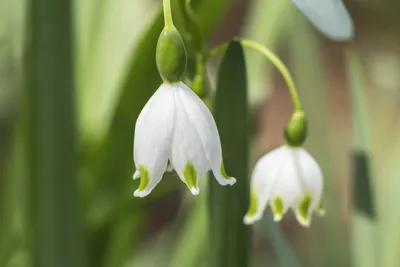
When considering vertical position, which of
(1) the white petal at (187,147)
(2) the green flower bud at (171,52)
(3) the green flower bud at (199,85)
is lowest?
(1) the white petal at (187,147)

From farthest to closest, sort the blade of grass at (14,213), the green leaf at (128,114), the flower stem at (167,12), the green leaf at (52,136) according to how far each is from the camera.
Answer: the blade of grass at (14,213) → the green leaf at (128,114) → the green leaf at (52,136) → the flower stem at (167,12)

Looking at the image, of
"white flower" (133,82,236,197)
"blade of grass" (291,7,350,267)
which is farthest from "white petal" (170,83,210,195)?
"blade of grass" (291,7,350,267)

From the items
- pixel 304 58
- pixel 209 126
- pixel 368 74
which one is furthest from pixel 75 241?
pixel 368 74

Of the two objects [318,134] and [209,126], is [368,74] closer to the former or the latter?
[318,134]

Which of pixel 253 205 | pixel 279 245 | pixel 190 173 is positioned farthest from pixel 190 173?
pixel 279 245

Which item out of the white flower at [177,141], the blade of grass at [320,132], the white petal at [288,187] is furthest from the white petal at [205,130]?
the blade of grass at [320,132]

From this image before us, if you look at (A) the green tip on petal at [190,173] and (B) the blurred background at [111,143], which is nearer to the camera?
(A) the green tip on petal at [190,173]

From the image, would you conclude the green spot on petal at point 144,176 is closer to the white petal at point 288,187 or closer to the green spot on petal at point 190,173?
the green spot on petal at point 190,173

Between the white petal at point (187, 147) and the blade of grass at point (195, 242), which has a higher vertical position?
the white petal at point (187, 147)
